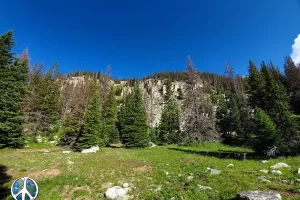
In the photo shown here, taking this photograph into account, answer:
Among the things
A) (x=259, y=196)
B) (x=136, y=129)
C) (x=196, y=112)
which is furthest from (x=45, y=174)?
(x=196, y=112)

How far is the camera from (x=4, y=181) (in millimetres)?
11406

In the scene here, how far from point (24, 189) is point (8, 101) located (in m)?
27.9

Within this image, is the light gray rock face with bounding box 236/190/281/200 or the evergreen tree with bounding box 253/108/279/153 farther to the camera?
the evergreen tree with bounding box 253/108/279/153

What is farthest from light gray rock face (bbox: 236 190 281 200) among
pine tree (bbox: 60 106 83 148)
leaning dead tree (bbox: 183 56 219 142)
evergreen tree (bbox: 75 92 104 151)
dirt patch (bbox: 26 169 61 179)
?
pine tree (bbox: 60 106 83 148)

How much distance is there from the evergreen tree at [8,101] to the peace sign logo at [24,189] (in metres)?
26.0

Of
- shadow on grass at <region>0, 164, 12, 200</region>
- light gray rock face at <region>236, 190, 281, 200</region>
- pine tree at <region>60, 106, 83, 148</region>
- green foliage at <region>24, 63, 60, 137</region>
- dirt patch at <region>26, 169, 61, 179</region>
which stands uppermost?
green foliage at <region>24, 63, 60, 137</region>

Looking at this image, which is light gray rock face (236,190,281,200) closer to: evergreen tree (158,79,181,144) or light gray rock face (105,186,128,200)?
light gray rock face (105,186,128,200)

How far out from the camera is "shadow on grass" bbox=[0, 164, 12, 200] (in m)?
8.99

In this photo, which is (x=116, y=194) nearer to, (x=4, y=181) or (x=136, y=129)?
(x=4, y=181)

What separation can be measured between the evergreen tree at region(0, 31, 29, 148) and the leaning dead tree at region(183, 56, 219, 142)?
92.6ft

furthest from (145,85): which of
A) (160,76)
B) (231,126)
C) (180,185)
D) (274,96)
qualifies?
(180,185)

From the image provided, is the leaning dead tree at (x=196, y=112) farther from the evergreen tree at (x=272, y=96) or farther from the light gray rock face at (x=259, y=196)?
the light gray rock face at (x=259, y=196)

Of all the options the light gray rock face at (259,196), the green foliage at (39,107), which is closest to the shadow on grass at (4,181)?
the light gray rock face at (259,196)

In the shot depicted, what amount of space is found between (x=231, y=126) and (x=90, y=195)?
44.8 meters
